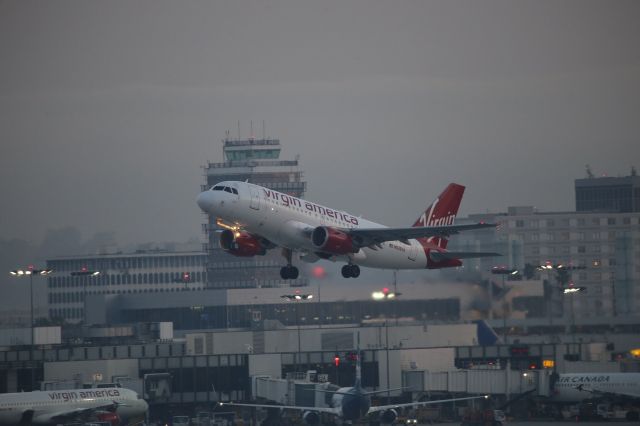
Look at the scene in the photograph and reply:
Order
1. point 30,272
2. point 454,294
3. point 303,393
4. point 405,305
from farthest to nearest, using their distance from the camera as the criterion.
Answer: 1. point 405,305
2. point 454,294
3. point 30,272
4. point 303,393

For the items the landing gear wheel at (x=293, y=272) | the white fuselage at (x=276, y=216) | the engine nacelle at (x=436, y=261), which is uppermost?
the white fuselage at (x=276, y=216)

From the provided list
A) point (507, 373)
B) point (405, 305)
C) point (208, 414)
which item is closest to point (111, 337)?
point (405, 305)

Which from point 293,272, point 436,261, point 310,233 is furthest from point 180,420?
point 310,233

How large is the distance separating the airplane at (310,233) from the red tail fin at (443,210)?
306 cm

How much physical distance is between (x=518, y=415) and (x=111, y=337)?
6101cm

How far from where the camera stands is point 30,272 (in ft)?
411

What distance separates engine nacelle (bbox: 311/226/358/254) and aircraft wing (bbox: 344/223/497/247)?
1315mm

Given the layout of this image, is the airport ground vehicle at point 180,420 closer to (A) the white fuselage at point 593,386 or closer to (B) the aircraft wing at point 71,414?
(B) the aircraft wing at point 71,414

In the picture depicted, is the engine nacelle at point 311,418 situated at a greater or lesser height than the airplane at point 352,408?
lesser

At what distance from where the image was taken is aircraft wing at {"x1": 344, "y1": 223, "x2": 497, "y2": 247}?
3642 inches

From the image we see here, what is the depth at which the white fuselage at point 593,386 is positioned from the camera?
112 metres

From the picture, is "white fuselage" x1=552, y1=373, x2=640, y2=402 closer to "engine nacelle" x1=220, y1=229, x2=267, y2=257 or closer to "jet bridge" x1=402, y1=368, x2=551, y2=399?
"jet bridge" x1=402, y1=368, x2=551, y2=399

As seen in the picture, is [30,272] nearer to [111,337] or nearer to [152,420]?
[152,420]

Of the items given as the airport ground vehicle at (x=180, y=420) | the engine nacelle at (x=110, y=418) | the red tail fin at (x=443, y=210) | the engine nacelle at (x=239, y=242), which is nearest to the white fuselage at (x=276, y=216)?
the engine nacelle at (x=239, y=242)
